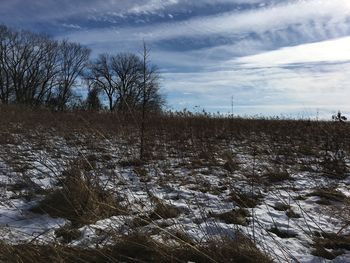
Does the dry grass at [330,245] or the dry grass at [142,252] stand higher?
the dry grass at [142,252]

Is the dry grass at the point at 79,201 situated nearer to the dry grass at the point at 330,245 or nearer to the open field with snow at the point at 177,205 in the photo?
the open field with snow at the point at 177,205

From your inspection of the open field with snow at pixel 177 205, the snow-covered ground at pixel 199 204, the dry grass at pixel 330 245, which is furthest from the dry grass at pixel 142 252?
the dry grass at pixel 330 245

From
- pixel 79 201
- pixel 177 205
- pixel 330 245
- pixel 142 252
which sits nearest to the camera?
pixel 142 252

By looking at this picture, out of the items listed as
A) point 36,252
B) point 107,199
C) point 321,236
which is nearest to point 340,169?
point 321,236

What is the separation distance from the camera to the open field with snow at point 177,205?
3.14 meters

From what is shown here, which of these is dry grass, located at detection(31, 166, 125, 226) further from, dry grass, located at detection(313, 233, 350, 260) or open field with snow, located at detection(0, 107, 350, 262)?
dry grass, located at detection(313, 233, 350, 260)

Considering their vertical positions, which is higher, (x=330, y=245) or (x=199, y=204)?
(x=199, y=204)

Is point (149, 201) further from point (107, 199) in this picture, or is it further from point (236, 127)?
point (236, 127)

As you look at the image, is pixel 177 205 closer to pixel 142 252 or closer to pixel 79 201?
pixel 79 201

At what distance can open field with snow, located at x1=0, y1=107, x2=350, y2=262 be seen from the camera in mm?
3137

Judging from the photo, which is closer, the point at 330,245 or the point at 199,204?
the point at 330,245

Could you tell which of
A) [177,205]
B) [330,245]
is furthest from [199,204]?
[330,245]

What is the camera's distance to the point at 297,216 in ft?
14.0

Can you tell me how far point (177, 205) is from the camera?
4555 mm
